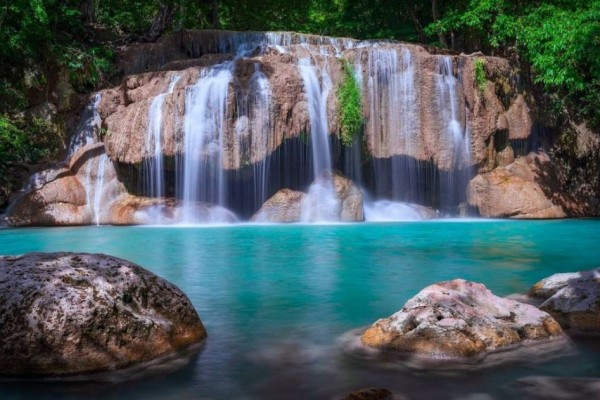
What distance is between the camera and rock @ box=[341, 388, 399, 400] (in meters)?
3.63

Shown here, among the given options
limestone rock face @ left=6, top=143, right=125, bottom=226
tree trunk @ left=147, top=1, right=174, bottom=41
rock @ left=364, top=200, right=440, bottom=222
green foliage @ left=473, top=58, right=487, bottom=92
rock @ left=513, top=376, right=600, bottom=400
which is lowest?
rock @ left=513, top=376, right=600, bottom=400

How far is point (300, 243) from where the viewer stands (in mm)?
12883

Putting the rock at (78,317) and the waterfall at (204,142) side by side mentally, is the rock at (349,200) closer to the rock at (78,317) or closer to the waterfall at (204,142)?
the waterfall at (204,142)

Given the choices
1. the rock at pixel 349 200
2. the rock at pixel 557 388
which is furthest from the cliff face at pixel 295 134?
the rock at pixel 557 388

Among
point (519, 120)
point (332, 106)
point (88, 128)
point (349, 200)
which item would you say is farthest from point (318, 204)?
point (88, 128)

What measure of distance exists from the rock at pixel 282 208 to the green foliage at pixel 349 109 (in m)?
2.36

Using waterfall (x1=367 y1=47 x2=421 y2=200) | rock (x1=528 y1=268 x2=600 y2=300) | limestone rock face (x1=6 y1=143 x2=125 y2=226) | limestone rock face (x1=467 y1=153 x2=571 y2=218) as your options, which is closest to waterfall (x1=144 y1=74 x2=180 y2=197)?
limestone rock face (x1=6 y1=143 x2=125 y2=226)

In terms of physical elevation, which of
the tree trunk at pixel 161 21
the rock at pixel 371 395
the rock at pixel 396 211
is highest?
the tree trunk at pixel 161 21

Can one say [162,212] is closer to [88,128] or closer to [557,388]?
[88,128]

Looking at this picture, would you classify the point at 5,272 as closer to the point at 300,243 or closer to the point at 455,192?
the point at 300,243

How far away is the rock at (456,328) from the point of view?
4637 mm

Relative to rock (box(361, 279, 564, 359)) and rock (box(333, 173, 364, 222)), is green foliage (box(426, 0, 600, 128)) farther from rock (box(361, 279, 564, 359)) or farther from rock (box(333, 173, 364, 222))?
rock (box(361, 279, 564, 359))

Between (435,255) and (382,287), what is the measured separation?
321cm

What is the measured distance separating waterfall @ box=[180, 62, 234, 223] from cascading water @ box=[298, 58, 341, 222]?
2540mm
